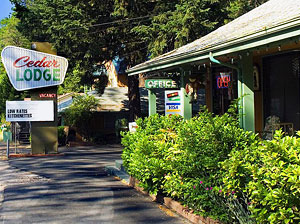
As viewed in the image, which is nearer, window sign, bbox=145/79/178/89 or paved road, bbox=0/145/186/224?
paved road, bbox=0/145/186/224

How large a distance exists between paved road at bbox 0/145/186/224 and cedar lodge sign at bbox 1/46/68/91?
6926mm

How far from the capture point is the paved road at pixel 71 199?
26.1 feet

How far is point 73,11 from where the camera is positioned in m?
21.3

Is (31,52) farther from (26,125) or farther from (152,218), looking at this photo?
(152,218)

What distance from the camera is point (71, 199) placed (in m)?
9.68

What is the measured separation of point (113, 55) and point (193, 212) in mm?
18312

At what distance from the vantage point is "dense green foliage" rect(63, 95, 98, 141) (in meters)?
30.0

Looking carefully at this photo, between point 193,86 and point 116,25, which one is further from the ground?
point 116,25

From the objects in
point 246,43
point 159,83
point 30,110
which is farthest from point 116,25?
point 246,43

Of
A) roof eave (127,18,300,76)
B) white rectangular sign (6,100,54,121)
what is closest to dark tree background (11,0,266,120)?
white rectangular sign (6,100,54,121)

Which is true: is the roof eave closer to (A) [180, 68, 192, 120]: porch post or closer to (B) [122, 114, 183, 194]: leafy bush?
(A) [180, 68, 192, 120]: porch post

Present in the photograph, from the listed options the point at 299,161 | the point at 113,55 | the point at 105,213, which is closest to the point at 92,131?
the point at 113,55

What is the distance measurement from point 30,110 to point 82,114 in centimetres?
977

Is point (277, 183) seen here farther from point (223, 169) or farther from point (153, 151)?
point (153, 151)
